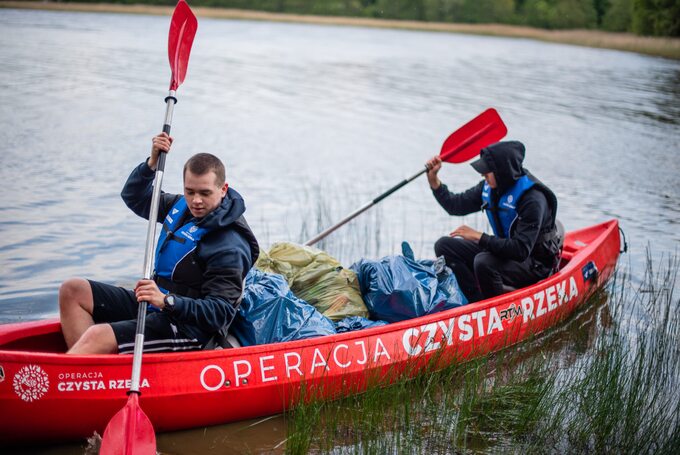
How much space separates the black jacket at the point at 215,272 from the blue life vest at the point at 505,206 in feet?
7.28

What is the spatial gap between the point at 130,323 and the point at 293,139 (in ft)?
30.8

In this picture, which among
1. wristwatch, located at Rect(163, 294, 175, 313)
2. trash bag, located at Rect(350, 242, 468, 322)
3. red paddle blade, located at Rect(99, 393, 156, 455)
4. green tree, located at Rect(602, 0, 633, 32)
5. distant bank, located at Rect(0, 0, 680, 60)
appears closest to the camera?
red paddle blade, located at Rect(99, 393, 156, 455)

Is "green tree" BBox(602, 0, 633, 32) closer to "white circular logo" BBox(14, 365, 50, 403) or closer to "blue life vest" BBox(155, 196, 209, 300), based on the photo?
"blue life vest" BBox(155, 196, 209, 300)

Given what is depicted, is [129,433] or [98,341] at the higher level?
[98,341]

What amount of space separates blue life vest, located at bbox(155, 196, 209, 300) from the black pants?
2.40 metres

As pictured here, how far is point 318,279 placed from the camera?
5.32 meters

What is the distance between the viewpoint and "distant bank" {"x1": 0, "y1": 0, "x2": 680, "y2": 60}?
3278cm

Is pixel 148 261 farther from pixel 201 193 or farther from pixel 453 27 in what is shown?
pixel 453 27

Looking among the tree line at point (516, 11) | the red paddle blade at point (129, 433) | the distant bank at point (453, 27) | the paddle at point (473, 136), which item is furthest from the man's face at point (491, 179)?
the tree line at point (516, 11)

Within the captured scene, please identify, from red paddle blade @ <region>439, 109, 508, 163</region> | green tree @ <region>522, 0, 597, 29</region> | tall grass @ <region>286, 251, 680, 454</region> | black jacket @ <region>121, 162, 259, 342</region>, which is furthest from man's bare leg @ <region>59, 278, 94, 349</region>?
green tree @ <region>522, 0, 597, 29</region>

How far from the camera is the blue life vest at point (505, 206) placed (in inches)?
216

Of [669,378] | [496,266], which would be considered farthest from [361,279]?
[669,378]

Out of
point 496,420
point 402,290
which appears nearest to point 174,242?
point 402,290

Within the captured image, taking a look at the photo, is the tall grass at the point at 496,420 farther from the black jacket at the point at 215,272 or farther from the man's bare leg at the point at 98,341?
the man's bare leg at the point at 98,341
